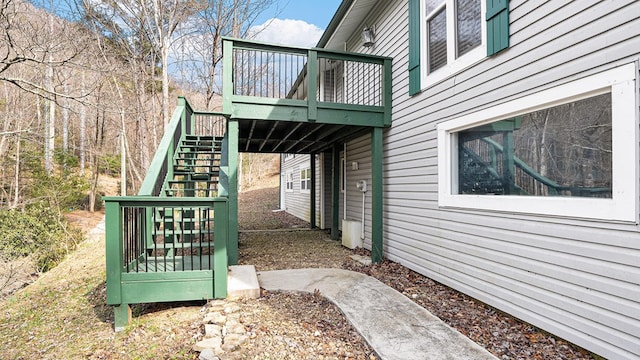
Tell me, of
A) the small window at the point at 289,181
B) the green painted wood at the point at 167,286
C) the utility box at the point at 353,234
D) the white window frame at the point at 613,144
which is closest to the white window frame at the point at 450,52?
the white window frame at the point at 613,144

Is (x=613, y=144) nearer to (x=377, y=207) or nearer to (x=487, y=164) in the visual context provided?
(x=487, y=164)

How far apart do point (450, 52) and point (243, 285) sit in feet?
12.7

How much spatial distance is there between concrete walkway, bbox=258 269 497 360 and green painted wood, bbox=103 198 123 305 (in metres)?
1.61

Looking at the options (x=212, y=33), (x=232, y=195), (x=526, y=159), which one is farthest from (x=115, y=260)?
(x=212, y=33)

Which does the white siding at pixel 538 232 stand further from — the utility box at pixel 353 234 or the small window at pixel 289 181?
the small window at pixel 289 181

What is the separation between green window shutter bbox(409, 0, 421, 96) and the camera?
4797 millimetres

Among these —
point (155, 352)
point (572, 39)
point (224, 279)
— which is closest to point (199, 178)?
point (224, 279)

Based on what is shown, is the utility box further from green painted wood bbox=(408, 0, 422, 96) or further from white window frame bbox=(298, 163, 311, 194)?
white window frame bbox=(298, 163, 311, 194)

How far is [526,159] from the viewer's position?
10.3 ft

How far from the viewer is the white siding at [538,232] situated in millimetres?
2318

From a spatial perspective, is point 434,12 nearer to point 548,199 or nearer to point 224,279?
point 548,199

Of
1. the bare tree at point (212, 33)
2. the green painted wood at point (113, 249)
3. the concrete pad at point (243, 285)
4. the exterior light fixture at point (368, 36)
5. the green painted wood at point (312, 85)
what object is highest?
the bare tree at point (212, 33)

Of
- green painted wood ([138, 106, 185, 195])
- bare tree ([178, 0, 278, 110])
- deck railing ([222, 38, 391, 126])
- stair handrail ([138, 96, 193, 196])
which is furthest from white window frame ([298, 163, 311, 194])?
green painted wood ([138, 106, 185, 195])

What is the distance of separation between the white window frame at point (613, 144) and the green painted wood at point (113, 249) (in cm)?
381
